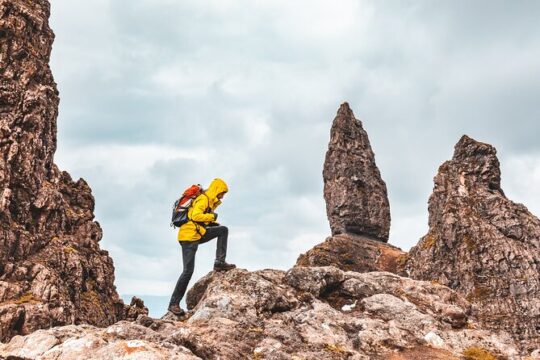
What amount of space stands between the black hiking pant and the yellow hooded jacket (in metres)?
0.30

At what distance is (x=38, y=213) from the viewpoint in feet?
291

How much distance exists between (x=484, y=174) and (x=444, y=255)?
96.1 feet

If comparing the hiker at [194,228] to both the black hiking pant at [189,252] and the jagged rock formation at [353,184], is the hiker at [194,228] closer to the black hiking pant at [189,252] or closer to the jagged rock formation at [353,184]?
the black hiking pant at [189,252]

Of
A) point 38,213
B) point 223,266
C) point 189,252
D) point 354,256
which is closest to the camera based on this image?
point 189,252

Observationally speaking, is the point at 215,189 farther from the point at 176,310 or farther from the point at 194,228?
the point at 176,310

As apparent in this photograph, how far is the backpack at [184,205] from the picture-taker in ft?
57.7

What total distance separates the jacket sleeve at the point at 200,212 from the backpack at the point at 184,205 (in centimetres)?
31

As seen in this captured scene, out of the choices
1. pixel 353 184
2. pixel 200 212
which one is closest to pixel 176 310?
pixel 200 212

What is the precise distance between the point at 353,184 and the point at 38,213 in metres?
101

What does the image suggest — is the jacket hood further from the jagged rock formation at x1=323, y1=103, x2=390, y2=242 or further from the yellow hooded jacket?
the jagged rock formation at x1=323, y1=103, x2=390, y2=242

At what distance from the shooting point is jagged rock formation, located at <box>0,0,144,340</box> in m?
73.0

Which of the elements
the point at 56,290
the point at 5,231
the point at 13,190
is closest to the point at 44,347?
the point at 56,290

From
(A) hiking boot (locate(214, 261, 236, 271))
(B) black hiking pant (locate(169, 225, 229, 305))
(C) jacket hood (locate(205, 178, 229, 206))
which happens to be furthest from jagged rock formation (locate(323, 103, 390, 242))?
(C) jacket hood (locate(205, 178, 229, 206))

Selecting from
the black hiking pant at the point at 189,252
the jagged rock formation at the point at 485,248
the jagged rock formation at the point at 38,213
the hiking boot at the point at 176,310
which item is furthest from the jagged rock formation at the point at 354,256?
the hiking boot at the point at 176,310
